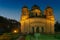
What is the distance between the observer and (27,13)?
5666 cm

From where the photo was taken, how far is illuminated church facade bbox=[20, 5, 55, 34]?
5338cm

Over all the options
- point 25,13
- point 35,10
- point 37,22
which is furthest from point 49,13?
point 25,13

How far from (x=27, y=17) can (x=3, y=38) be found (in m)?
20.5

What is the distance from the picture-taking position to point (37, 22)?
5322 centimetres

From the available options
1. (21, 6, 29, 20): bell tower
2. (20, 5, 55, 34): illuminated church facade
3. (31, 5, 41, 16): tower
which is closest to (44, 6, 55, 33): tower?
(20, 5, 55, 34): illuminated church facade

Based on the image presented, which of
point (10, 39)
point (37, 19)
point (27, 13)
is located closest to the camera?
point (10, 39)

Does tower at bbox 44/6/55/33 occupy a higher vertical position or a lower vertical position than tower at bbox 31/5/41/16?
lower

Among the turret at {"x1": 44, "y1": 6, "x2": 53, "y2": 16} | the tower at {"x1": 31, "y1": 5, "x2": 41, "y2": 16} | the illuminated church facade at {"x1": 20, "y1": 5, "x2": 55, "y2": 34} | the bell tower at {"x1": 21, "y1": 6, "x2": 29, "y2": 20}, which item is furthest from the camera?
the tower at {"x1": 31, "y1": 5, "x2": 41, "y2": 16}

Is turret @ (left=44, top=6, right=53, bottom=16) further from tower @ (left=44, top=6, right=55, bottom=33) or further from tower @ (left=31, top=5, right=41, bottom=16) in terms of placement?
tower @ (left=31, top=5, right=41, bottom=16)

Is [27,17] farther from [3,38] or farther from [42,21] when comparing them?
[3,38]

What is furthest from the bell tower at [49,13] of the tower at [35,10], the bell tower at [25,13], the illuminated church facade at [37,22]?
the bell tower at [25,13]

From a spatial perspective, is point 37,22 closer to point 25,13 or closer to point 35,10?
point 25,13

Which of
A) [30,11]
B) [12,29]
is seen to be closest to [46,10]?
[30,11]

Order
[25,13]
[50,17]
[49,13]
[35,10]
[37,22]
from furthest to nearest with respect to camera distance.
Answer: [35,10] → [49,13] → [25,13] → [50,17] → [37,22]
